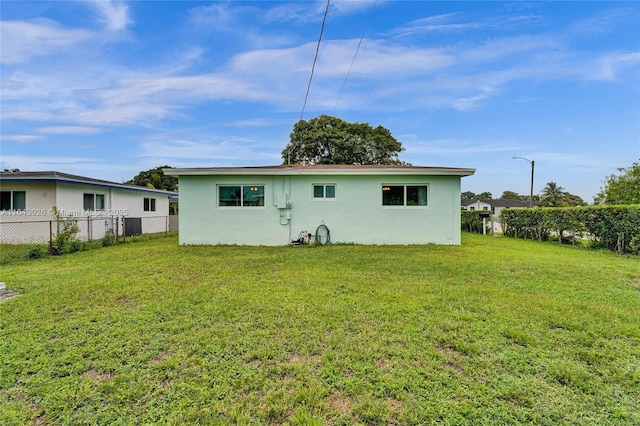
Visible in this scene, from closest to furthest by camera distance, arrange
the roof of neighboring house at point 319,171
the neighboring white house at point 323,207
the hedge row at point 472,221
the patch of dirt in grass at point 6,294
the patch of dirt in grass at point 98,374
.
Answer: the patch of dirt in grass at point 98,374 < the patch of dirt in grass at point 6,294 < the roof of neighboring house at point 319,171 < the neighboring white house at point 323,207 < the hedge row at point 472,221

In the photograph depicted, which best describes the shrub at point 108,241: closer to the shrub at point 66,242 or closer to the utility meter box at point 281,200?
the shrub at point 66,242

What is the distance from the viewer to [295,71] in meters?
10.3

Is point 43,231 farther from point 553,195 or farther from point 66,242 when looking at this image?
point 553,195

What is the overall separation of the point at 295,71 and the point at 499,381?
35.6ft

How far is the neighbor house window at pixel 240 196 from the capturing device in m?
9.63

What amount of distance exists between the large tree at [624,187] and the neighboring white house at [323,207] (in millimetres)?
20669

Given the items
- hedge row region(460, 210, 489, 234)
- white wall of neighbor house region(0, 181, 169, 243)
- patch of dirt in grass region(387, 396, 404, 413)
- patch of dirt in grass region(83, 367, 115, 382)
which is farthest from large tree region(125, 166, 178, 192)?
patch of dirt in grass region(387, 396, 404, 413)

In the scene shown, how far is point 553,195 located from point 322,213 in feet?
150

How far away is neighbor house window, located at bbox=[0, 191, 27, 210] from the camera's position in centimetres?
1055

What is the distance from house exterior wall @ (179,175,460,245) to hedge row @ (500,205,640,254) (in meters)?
4.54

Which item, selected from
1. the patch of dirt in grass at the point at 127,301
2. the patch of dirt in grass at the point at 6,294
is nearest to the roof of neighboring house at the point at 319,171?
the patch of dirt in grass at the point at 6,294

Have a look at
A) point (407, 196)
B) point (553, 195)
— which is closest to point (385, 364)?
point (407, 196)

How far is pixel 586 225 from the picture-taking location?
964 cm

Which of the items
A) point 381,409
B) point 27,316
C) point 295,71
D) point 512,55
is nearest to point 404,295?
point 381,409
